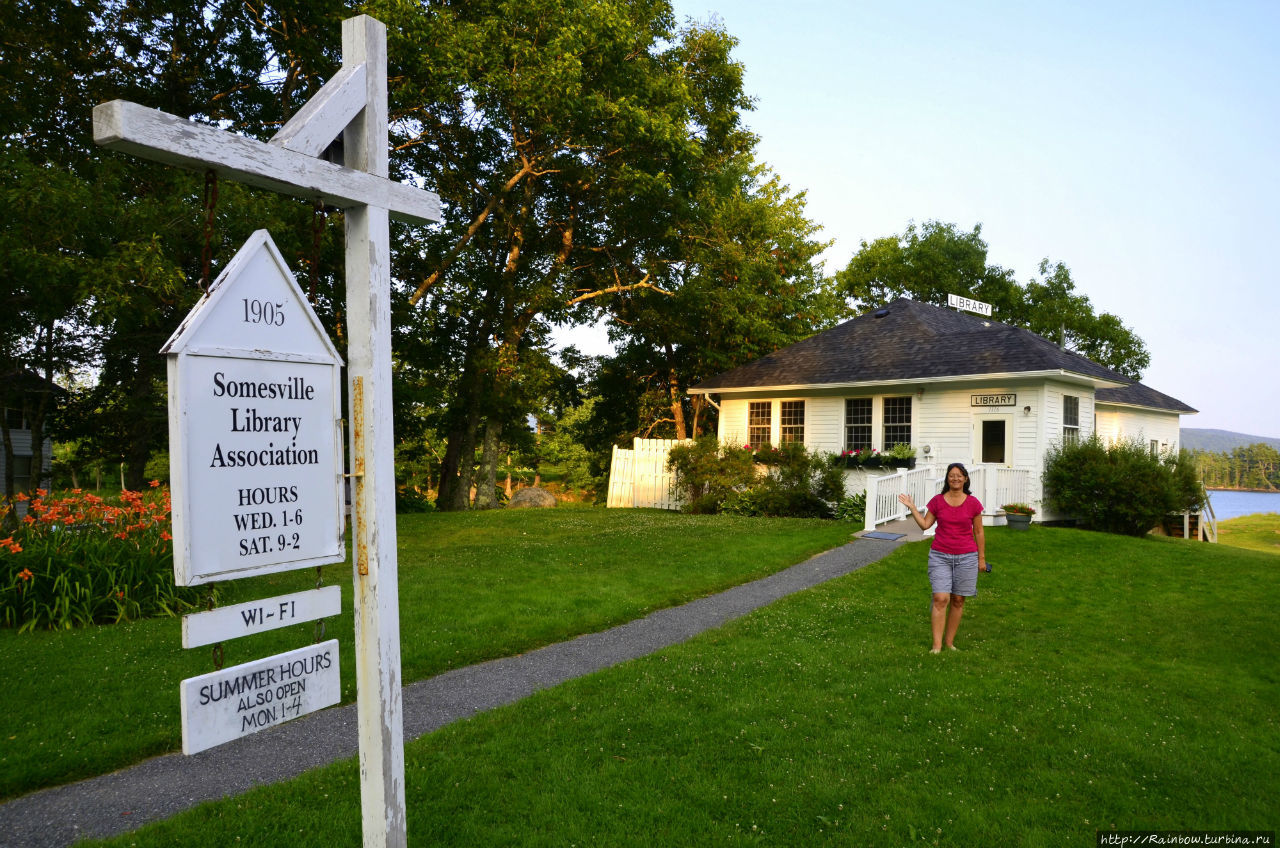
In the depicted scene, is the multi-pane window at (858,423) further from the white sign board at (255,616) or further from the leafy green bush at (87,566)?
the white sign board at (255,616)

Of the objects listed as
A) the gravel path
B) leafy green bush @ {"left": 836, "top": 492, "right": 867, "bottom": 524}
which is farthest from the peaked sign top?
leafy green bush @ {"left": 836, "top": 492, "right": 867, "bottom": 524}

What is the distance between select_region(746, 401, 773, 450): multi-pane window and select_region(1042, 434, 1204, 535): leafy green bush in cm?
782

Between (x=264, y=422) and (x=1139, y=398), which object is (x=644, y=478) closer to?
(x=1139, y=398)

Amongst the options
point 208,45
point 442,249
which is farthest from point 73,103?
point 442,249

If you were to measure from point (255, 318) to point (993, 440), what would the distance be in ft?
72.1

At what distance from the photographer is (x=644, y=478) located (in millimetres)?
24062

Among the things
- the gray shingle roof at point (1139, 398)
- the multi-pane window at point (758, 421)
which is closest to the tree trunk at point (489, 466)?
the multi-pane window at point (758, 421)

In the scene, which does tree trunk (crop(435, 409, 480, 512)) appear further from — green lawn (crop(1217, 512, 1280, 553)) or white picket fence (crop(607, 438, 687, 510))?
green lawn (crop(1217, 512, 1280, 553))

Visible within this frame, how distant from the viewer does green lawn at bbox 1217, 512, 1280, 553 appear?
39.8 m

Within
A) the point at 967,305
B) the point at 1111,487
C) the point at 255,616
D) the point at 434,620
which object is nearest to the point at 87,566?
the point at 434,620

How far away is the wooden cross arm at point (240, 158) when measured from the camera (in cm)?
245

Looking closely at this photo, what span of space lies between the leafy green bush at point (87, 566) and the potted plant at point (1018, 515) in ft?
50.3

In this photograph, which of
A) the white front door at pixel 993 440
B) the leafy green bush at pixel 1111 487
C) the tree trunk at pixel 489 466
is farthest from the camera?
the tree trunk at pixel 489 466

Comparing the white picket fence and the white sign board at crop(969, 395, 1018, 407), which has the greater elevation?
the white sign board at crop(969, 395, 1018, 407)
